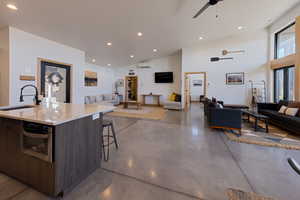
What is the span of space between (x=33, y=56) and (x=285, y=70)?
9287 mm

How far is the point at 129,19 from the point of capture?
3.62 m

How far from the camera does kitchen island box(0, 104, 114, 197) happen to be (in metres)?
1.31

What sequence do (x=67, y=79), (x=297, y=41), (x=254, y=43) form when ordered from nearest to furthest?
1. (x=297, y=41)
2. (x=67, y=79)
3. (x=254, y=43)

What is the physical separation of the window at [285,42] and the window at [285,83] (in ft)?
2.21

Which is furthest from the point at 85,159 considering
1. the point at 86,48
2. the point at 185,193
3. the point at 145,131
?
the point at 86,48

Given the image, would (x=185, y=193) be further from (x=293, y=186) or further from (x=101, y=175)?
(x=293, y=186)

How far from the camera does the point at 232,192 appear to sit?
1.51m

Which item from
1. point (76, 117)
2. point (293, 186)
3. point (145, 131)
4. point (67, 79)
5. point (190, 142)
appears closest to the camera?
point (76, 117)

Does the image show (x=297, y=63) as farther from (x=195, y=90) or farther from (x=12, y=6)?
(x=12, y=6)

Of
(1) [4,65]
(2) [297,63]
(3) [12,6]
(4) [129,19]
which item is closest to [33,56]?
(1) [4,65]

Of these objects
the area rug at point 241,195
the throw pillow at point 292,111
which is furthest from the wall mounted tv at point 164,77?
the area rug at point 241,195

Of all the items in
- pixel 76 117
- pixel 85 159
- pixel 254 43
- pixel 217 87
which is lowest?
pixel 85 159

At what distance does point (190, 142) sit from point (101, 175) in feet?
6.66

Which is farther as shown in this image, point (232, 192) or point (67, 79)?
point (67, 79)
